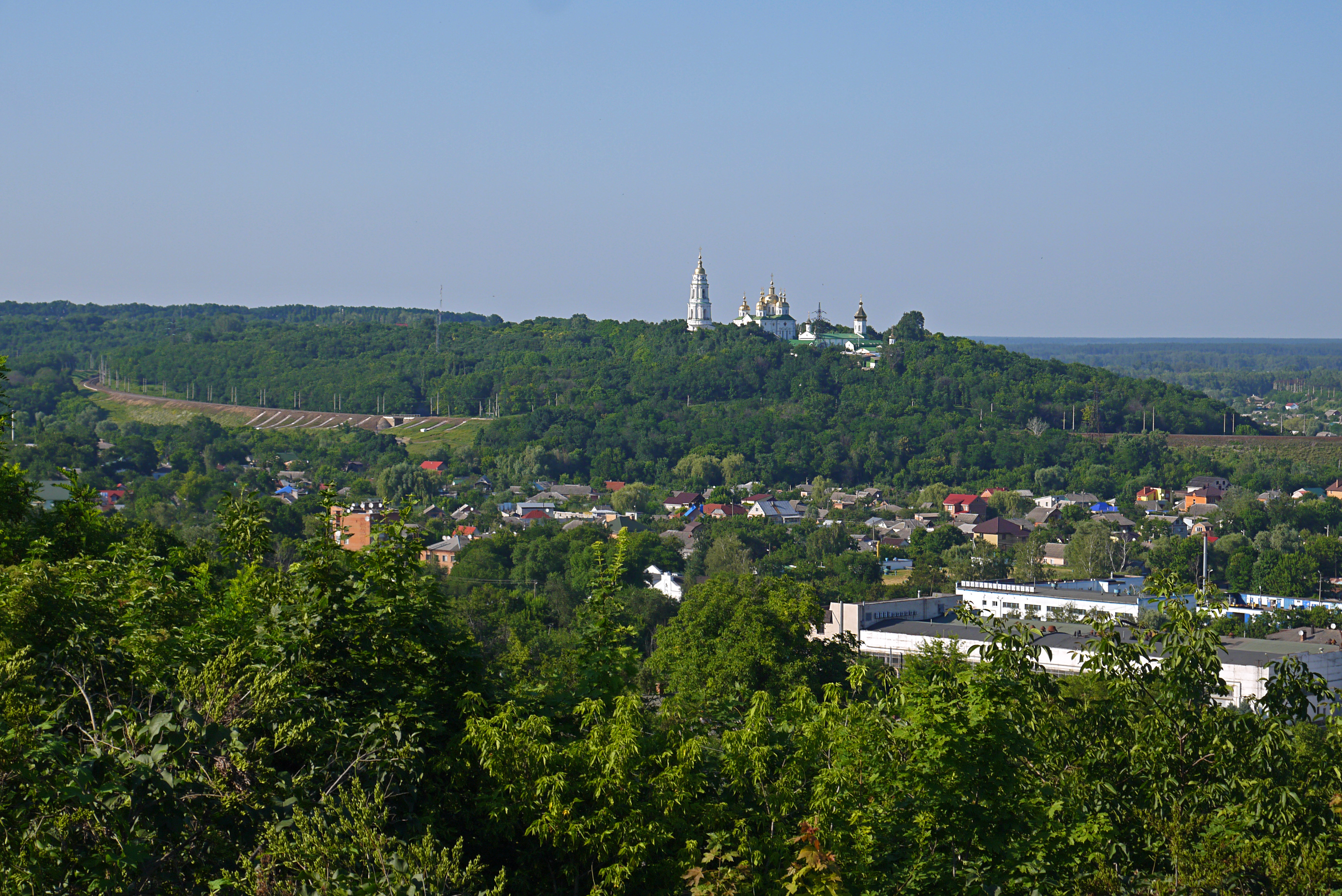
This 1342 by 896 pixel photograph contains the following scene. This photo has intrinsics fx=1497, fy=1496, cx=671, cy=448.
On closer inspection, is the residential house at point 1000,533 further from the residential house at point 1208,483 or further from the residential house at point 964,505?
the residential house at point 1208,483

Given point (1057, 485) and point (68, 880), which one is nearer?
point (68, 880)

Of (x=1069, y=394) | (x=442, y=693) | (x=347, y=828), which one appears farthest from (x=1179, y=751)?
(x=1069, y=394)

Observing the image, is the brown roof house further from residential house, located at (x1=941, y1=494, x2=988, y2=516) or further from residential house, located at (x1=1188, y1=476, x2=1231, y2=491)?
residential house, located at (x1=1188, y1=476, x2=1231, y2=491)

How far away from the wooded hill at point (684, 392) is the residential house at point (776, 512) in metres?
15.1

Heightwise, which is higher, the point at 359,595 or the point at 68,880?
the point at 359,595

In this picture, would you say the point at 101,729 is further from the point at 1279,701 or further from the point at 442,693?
the point at 1279,701

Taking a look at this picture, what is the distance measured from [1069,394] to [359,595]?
11326 cm

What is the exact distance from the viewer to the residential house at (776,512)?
247 feet

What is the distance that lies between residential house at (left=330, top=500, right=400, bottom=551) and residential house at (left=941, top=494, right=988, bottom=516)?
98.6 feet

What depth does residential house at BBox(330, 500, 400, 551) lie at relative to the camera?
33.2ft

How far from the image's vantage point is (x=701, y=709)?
42.4 ft

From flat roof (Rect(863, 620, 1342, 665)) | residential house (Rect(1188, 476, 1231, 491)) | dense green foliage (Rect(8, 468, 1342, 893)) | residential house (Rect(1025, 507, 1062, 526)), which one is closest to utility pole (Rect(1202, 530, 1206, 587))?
flat roof (Rect(863, 620, 1342, 665))

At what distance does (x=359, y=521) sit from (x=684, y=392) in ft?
230

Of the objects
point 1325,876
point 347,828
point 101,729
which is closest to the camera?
point 347,828
